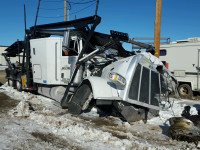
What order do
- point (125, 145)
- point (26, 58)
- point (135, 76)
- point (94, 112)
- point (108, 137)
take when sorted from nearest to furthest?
point (125, 145), point (108, 137), point (135, 76), point (94, 112), point (26, 58)

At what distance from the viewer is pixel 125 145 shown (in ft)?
13.3

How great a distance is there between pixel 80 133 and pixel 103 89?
4.47 ft

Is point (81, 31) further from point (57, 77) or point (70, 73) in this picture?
point (57, 77)

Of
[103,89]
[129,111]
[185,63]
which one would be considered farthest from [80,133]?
[185,63]

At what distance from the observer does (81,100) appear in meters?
5.88

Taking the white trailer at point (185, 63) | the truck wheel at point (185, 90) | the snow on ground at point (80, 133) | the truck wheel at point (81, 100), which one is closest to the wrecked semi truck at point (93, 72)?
the truck wheel at point (81, 100)

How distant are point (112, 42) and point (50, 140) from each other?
147 inches

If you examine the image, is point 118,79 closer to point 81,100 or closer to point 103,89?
point 103,89

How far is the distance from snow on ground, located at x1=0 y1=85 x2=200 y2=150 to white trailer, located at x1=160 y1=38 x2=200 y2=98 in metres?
6.43

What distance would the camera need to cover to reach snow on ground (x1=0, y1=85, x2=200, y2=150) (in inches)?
156

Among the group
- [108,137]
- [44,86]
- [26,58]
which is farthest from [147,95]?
[26,58]

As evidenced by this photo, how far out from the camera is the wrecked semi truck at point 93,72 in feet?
17.6

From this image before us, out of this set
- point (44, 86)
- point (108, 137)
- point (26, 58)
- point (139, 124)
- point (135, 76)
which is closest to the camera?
point (108, 137)

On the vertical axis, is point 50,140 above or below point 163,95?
below
